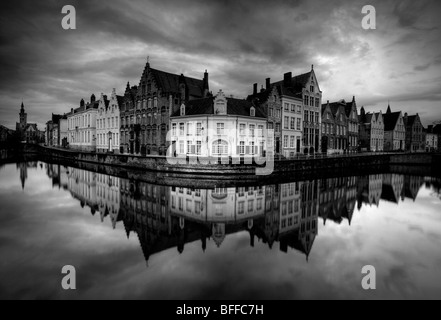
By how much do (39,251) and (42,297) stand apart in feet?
11.5

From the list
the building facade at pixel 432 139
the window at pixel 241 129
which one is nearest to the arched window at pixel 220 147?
the window at pixel 241 129

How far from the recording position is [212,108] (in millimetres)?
31000

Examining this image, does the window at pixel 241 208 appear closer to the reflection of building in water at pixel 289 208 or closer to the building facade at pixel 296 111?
the reflection of building in water at pixel 289 208

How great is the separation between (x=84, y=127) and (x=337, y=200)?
56.5 m

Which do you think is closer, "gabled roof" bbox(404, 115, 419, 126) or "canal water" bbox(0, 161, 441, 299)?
"canal water" bbox(0, 161, 441, 299)

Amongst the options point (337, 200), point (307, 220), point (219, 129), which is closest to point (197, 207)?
point (307, 220)

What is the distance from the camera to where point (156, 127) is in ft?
123

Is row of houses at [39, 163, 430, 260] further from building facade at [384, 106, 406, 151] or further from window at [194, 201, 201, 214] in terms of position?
building facade at [384, 106, 406, 151]

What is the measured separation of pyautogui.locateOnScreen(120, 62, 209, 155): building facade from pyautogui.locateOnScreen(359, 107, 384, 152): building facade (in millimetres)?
41503

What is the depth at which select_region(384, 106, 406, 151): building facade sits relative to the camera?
63.7m

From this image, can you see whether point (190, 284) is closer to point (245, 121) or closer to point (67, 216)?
point (67, 216)

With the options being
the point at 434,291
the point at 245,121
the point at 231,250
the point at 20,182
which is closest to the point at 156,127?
the point at 245,121

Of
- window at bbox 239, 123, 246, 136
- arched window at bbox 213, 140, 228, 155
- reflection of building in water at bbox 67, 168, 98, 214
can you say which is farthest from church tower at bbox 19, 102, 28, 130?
window at bbox 239, 123, 246, 136

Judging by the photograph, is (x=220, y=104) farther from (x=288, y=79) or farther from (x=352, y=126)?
(x=352, y=126)
